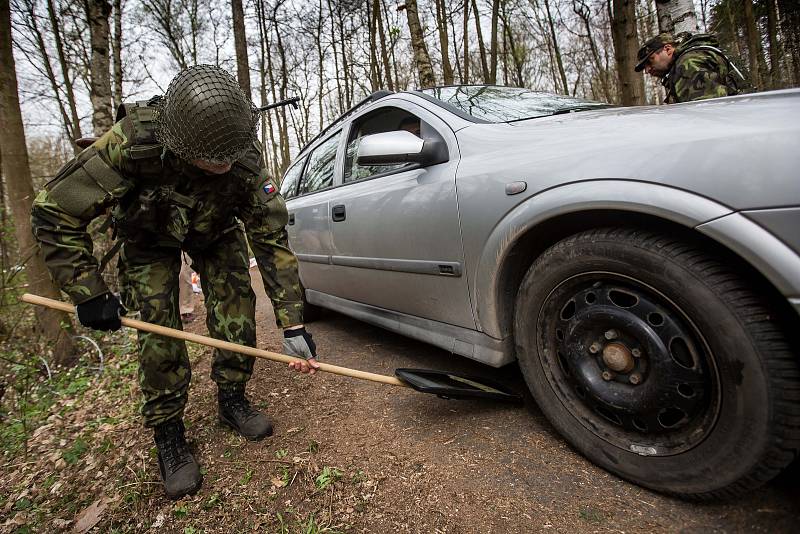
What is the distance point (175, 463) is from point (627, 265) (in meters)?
1.99

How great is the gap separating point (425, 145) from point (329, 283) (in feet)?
4.79

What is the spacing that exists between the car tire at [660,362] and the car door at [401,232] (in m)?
0.43

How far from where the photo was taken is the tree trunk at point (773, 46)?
10.7 metres

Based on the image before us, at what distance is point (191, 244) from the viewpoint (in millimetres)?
1998

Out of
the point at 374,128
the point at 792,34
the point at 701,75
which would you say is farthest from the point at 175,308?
the point at 792,34

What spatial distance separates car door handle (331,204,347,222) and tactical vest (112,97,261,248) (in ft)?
2.57

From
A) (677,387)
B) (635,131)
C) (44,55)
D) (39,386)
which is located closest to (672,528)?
(677,387)

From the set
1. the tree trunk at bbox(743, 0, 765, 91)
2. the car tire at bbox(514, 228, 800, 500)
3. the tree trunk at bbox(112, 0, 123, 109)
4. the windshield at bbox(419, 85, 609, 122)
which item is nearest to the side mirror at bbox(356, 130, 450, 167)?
the windshield at bbox(419, 85, 609, 122)

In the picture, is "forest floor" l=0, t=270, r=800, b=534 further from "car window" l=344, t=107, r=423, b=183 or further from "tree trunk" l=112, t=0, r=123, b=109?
"tree trunk" l=112, t=0, r=123, b=109

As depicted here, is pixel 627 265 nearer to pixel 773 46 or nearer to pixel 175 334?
pixel 175 334

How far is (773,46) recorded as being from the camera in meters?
10.8

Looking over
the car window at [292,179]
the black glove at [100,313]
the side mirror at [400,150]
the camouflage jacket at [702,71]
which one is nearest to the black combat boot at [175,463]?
the black glove at [100,313]

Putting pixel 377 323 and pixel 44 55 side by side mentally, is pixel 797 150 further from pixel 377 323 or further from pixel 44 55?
pixel 44 55

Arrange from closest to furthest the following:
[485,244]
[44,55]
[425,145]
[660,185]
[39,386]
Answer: [660,185] → [485,244] → [425,145] → [39,386] → [44,55]
